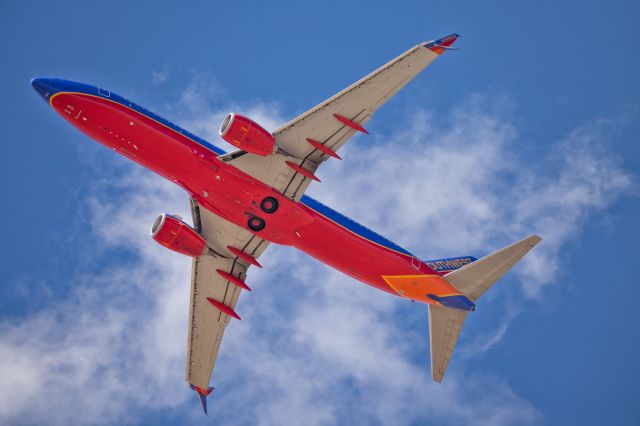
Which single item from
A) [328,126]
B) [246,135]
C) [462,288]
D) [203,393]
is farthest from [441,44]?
[203,393]

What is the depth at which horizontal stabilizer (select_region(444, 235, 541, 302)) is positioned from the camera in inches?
1873

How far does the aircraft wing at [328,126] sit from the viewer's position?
144ft

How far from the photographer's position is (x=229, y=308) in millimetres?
58938

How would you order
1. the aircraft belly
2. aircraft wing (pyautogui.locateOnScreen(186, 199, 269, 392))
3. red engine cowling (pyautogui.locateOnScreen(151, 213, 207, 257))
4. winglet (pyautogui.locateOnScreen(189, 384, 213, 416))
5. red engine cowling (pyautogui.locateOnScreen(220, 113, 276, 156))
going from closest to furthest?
red engine cowling (pyautogui.locateOnScreen(220, 113, 276, 156)) → the aircraft belly → red engine cowling (pyautogui.locateOnScreen(151, 213, 207, 257)) → aircraft wing (pyautogui.locateOnScreen(186, 199, 269, 392)) → winglet (pyautogui.locateOnScreen(189, 384, 213, 416))

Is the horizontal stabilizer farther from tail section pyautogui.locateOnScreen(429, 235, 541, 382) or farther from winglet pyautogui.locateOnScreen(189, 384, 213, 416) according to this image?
winglet pyautogui.locateOnScreen(189, 384, 213, 416)

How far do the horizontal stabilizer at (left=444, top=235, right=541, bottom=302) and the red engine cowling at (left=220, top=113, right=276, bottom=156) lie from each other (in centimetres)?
1533

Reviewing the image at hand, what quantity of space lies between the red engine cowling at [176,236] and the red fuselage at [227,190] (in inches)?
136

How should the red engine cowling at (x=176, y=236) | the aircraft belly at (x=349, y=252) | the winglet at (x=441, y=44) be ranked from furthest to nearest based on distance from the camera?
the red engine cowling at (x=176, y=236) → the aircraft belly at (x=349, y=252) → the winglet at (x=441, y=44)

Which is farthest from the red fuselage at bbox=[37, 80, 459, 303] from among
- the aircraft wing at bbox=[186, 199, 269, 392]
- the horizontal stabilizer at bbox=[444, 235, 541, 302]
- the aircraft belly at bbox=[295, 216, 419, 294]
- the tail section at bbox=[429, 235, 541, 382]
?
the aircraft wing at bbox=[186, 199, 269, 392]

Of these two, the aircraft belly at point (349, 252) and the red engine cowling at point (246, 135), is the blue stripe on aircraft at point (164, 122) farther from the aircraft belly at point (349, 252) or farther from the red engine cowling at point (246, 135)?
the red engine cowling at point (246, 135)

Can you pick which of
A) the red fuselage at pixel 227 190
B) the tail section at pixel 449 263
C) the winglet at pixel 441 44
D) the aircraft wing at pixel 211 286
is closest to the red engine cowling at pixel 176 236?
the aircraft wing at pixel 211 286

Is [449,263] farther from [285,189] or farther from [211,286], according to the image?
[211,286]

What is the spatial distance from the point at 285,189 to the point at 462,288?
13.8 m

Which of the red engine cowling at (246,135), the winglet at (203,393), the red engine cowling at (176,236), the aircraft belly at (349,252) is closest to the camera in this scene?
the red engine cowling at (246,135)
